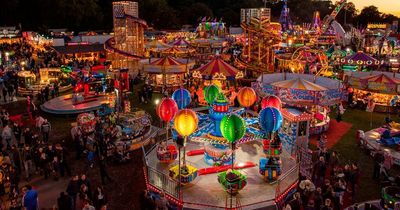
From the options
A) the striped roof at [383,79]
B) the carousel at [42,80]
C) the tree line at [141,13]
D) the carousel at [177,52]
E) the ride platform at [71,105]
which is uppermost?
the tree line at [141,13]

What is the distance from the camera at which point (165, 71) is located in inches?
1021

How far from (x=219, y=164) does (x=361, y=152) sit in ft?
21.5

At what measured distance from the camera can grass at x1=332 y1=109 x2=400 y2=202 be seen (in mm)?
11836

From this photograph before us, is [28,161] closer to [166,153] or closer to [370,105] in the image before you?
[166,153]

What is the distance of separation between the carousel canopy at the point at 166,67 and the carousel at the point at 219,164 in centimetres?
1242

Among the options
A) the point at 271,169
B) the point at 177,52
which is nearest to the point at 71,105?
the point at 271,169

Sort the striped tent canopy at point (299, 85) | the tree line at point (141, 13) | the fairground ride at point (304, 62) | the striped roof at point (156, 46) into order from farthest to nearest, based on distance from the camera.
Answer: the tree line at point (141, 13) → the striped roof at point (156, 46) → the fairground ride at point (304, 62) → the striped tent canopy at point (299, 85)

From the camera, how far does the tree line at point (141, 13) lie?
5366cm

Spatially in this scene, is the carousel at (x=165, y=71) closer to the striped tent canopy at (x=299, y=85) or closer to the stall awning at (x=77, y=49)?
the striped tent canopy at (x=299, y=85)

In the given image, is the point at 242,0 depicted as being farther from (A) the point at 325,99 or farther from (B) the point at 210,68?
(A) the point at 325,99

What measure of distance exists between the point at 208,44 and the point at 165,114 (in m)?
29.8

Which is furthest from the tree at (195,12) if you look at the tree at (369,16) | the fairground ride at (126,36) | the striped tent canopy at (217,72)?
the striped tent canopy at (217,72)

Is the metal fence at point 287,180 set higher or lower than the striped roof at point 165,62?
lower

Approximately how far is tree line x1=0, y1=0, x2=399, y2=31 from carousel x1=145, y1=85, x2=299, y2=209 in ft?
106
